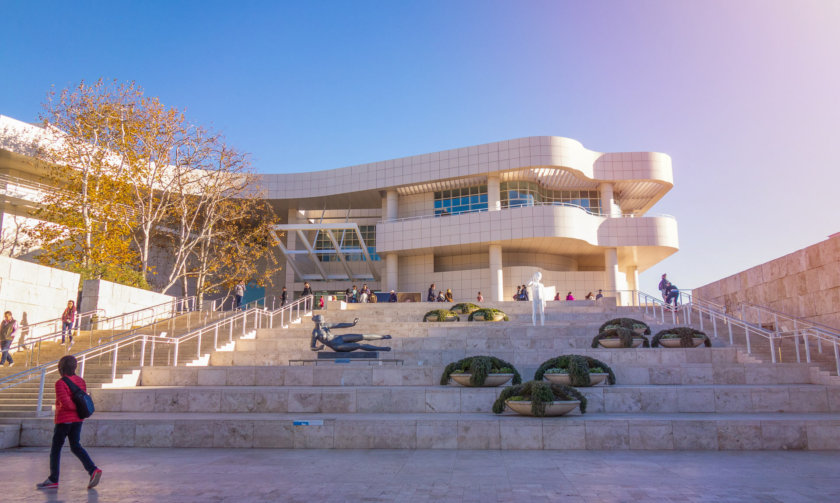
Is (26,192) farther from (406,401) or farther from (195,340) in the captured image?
(406,401)

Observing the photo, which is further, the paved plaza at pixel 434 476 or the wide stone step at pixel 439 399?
the wide stone step at pixel 439 399

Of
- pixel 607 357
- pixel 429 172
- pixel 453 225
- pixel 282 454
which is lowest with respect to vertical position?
pixel 282 454

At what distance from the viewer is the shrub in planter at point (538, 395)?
9211 millimetres

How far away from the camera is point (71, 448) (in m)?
6.47

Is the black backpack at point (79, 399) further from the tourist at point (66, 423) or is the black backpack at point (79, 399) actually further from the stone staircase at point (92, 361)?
the stone staircase at point (92, 361)

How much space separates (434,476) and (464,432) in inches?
88.2

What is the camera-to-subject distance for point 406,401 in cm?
1088

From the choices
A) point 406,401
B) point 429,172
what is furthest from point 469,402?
point 429,172

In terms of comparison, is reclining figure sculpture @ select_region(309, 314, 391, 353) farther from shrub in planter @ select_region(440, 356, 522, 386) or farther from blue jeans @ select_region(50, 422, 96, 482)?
blue jeans @ select_region(50, 422, 96, 482)

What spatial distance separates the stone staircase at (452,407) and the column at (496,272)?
66.8 feet

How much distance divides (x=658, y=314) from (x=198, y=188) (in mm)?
27950

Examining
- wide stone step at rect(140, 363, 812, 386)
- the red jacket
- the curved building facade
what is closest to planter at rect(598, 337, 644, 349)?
wide stone step at rect(140, 363, 812, 386)

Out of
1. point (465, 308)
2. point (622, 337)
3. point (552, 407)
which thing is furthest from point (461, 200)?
point (552, 407)

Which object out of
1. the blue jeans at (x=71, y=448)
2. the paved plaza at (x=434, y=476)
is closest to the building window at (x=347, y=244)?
the paved plaza at (x=434, y=476)
